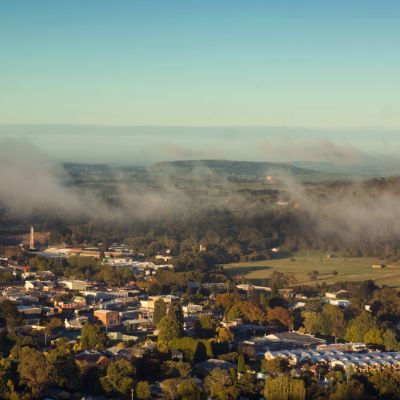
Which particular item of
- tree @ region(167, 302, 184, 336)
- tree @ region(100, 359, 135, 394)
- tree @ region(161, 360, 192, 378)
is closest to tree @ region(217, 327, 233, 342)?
tree @ region(167, 302, 184, 336)

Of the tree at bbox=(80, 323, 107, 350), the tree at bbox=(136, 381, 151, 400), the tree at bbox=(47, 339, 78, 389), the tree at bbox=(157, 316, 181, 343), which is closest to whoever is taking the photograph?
the tree at bbox=(136, 381, 151, 400)

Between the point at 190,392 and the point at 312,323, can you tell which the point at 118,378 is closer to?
the point at 190,392

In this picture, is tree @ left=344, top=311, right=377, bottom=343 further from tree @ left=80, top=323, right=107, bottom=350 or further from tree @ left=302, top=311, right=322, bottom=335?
tree @ left=80, top=323, right=107, bottom=350

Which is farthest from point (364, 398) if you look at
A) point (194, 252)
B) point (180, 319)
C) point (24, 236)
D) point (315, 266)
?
point (24, 236)

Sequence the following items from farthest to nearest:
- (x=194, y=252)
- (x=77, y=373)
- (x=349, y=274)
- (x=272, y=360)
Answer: (x=194, y=252) → (x=349, y=274) → (x=272, y=360) → (x=77, y=373)

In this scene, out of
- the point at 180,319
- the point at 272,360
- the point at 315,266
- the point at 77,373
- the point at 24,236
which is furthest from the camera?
the point at 24,236

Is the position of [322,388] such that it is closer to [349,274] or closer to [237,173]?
[349,274]

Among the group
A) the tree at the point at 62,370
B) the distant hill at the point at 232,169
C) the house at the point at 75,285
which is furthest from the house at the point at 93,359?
the distant hill at the point at 232,169
